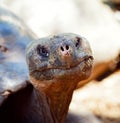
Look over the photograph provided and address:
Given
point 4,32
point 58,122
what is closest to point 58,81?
point 58,122

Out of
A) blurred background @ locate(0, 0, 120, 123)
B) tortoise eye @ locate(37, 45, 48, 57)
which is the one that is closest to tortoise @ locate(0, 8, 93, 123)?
tortoise eye @ locate(37, 45, 48, 57)

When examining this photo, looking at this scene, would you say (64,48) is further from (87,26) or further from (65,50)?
(87,26)

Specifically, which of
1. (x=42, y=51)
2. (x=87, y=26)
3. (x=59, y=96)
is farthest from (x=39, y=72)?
(x=87, y=26)

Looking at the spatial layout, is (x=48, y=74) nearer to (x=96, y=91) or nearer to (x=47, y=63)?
(x=47, y=63)

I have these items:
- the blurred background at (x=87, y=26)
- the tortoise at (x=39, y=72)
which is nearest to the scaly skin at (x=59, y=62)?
the tortoise at (x=39, y=72)

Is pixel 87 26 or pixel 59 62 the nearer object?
pixel 59 62

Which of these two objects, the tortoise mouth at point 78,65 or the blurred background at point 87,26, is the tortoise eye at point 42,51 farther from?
the blurred background at point 87,26

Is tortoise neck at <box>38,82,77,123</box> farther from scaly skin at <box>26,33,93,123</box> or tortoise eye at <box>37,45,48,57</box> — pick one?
tortoise eye at <box>37,45,48,57</box>
